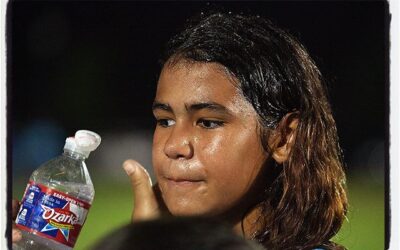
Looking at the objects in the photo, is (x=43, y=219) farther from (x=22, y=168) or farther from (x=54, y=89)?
(x=54, y=89)

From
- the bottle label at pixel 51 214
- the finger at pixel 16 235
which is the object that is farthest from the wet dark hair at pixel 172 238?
the finger at pixel 16 235

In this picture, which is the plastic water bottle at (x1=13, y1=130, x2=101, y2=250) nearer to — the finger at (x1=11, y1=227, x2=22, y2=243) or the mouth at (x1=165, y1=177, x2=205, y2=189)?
the finger at (x1=11, y1=227, x2=22, y2=243)

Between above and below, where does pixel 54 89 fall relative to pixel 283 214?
above

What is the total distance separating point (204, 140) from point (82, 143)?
26 centimetres

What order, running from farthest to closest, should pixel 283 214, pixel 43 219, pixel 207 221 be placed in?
pixel 283 214 → pixel 43 219 → pixel 207 221

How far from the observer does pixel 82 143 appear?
1236 mm

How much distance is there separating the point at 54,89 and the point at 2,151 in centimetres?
18

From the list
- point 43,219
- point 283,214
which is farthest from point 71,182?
point 283,214

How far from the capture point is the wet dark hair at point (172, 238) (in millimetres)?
462

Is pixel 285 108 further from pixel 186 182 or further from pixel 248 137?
pixel 186 182

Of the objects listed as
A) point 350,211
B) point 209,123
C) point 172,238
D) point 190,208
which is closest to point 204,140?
point 209,123

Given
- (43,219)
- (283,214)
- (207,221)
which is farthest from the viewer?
(283,214)

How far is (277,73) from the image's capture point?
123cm

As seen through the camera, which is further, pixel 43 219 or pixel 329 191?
pixel 329 191
